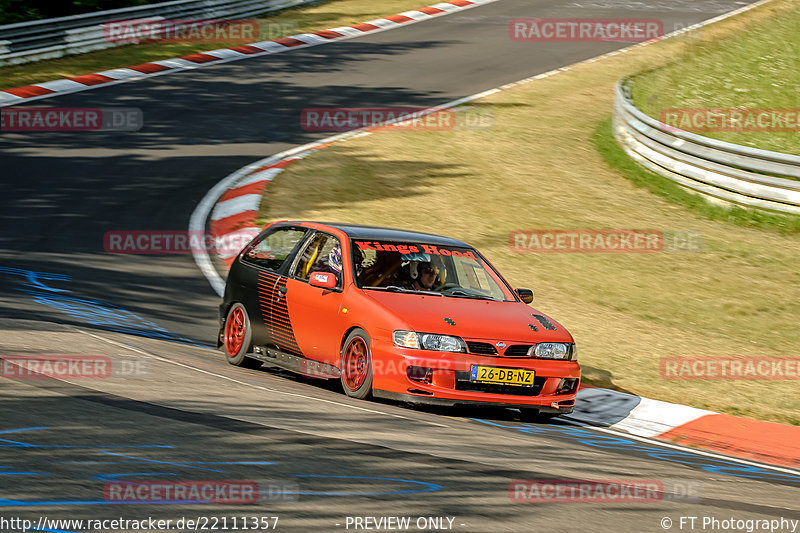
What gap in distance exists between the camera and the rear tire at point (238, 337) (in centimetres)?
964

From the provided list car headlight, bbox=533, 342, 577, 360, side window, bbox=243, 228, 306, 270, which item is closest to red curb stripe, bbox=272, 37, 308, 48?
side window, bbox=243, 228, 306, 270

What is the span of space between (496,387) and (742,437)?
2.29 m

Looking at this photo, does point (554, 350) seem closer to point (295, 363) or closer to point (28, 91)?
point (295, 363)

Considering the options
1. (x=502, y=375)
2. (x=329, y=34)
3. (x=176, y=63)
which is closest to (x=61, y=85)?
(x=176, y=63)

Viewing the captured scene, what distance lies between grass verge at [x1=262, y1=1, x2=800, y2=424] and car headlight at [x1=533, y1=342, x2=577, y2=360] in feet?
5.76

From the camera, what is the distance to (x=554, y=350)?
853 cm

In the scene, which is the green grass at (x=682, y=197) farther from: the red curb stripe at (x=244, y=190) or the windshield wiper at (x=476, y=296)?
the windshield wiper at (x=476, y=296)

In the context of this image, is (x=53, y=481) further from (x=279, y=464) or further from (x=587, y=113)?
(x=587, y=113)

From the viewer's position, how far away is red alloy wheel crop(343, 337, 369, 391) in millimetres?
8375

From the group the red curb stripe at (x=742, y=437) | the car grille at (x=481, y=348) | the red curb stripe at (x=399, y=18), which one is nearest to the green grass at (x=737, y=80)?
the red curb stripe at (x=399, y=18)

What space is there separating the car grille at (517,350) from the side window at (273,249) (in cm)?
253

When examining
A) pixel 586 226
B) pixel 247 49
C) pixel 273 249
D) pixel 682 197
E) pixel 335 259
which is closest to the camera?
pixel 335 259

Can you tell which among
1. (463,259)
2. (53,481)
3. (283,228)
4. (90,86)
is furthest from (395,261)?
(90,86)

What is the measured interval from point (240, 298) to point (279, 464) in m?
4.38
